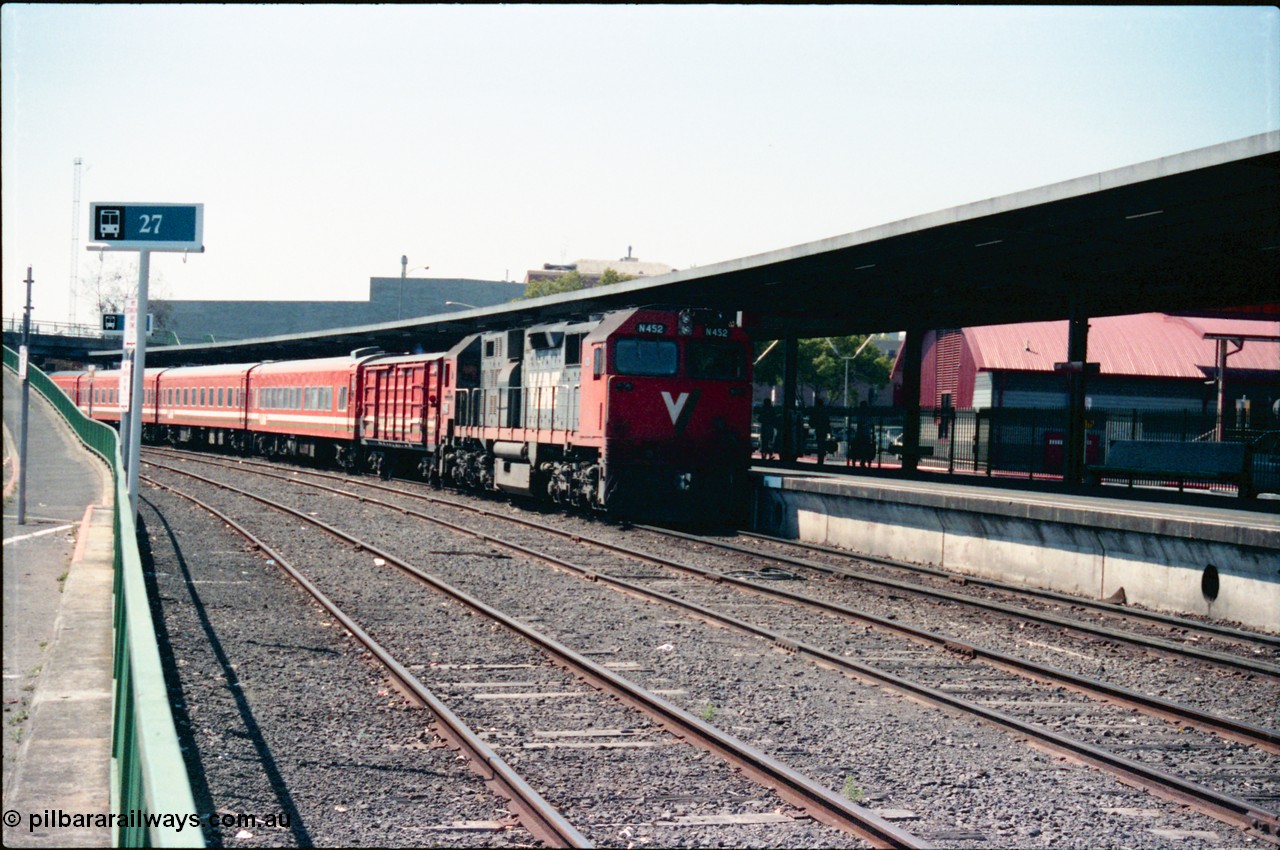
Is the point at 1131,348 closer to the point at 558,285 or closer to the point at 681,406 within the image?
the point at 681,406

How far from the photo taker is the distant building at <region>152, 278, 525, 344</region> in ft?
301

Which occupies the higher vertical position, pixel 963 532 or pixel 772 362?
pixel 772 362

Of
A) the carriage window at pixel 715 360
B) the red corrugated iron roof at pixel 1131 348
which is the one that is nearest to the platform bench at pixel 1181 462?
the carriage window at pixel 715 360

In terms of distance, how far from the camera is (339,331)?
40.5 m

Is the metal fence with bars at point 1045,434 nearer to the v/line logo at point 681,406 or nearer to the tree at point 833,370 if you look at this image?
the v/line logo at point 681,406

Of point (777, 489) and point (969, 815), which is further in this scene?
point (777, 489)

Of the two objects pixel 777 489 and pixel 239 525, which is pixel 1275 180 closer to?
pixel 777 489

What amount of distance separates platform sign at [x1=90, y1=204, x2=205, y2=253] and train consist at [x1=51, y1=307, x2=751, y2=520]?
9.09 metres

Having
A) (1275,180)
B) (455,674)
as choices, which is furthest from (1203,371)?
(455,674)

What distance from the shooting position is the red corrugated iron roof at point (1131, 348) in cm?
4634

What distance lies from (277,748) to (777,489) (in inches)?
578

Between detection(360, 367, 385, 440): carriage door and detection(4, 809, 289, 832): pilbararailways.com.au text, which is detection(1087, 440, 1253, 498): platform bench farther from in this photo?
detection(4, 809, 289, 832): pilbararailways.com.au text

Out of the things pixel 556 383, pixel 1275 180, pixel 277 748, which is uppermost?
pixel 1275 180

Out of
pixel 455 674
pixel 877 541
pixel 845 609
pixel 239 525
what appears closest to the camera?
pixel 455 674
